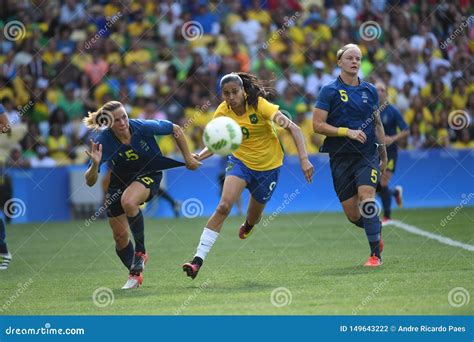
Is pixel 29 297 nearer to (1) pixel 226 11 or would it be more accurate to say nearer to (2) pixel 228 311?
(2) pixel 228 311

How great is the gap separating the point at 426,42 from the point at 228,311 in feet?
55.9

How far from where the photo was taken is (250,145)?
12.6 meters

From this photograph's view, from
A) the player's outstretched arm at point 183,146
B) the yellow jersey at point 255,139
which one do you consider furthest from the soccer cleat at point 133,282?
the yellow jersey at point 255,139
